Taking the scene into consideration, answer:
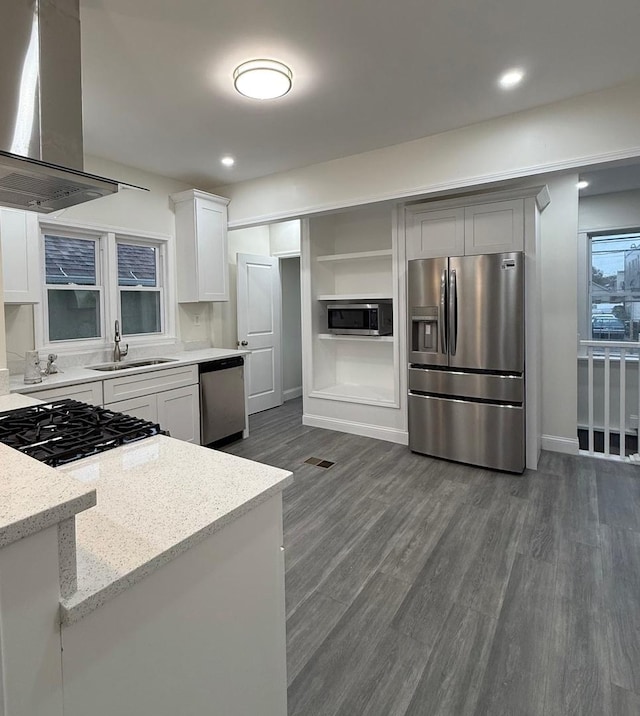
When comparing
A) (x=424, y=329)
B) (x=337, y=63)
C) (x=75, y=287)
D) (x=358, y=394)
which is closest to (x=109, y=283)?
(x=75, y=287)

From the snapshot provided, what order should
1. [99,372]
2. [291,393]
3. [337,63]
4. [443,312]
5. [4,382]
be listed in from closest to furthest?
[4,382] → [337,63] → [99,372] → [443,312] → [291,393]

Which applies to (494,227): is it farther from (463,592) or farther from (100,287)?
(100,287)

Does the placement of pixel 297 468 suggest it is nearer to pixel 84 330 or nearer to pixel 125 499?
pixel 84 330

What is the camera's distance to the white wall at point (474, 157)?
2.77m

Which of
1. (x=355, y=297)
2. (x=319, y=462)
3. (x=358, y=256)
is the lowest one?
(x=319, y=462)

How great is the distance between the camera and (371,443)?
4.39 m

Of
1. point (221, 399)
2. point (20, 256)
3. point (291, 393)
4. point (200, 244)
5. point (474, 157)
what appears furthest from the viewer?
point (291, 393)

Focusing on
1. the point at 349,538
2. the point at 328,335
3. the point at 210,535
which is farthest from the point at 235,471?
the point at 328,335

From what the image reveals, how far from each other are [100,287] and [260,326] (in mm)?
2111

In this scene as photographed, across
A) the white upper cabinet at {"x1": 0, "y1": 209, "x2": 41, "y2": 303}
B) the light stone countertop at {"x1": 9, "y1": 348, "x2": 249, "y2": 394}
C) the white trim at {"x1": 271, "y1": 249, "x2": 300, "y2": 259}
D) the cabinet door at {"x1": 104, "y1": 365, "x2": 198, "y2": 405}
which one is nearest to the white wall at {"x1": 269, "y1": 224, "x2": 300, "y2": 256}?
the white trim at {"x1": 271, "y1": 249, "x2": 300, "y2": 259}

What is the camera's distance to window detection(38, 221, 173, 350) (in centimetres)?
380

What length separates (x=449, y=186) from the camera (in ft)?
11.1

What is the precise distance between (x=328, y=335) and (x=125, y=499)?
388cm

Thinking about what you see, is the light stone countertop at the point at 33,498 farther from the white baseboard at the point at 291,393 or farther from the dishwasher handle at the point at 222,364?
the white baseboard at the point at 291,393
